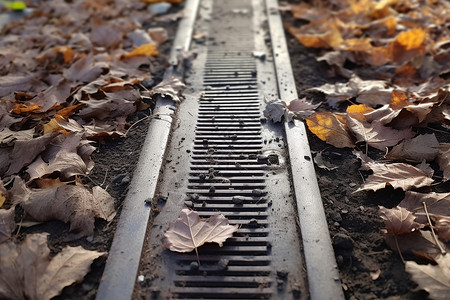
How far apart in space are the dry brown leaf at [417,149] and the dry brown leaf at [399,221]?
0.43m

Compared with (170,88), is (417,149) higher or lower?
higher

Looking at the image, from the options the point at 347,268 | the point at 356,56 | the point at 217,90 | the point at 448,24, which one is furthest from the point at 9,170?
the point at 448,24

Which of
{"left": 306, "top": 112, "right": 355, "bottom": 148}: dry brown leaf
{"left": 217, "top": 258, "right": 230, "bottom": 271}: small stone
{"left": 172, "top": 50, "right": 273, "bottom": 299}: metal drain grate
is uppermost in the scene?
{"left": 306, "top": 112, "right": 355, "bottom": 148}: dry brown leaf

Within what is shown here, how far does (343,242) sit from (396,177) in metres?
0.45

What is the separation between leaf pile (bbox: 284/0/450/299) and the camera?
64.9 inches

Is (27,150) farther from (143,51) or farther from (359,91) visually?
(359,91)

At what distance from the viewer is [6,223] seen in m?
1.70

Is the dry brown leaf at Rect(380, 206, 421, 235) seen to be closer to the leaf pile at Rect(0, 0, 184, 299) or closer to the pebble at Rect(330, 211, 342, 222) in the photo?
the pebble at Rect(330, 211, 342, 222)

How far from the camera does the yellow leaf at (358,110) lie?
2291 millimetres

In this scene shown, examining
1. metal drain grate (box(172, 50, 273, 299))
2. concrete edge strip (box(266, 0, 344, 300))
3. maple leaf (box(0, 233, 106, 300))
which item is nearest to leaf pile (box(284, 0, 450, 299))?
concrete edge strip (box(266, 0, 344, 300))

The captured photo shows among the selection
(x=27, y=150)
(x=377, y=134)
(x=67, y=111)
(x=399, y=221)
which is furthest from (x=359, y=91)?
(x=27, y=150)

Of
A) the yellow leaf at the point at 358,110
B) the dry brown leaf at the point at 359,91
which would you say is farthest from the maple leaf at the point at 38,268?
the dry brown leaf at the point at 359,91

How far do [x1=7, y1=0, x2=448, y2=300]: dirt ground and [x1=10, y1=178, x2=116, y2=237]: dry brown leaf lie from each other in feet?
0.14

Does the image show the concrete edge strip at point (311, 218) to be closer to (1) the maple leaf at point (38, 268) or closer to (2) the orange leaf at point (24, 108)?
(1) the maple leaf at point (38, 268)
